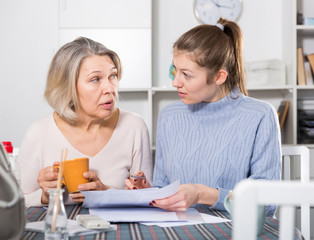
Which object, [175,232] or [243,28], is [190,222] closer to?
[175,232]

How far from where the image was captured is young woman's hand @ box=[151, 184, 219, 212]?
1.33 m

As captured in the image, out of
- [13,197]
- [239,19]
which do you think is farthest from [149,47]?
[13,197]

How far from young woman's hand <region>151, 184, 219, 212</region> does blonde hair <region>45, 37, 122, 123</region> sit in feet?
2.00

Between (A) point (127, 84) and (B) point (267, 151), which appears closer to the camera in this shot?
(B) point (267, 151)

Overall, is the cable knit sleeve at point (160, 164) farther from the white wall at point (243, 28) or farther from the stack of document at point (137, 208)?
the white wall at point (243, 28)

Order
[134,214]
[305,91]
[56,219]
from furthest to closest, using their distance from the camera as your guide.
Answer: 1. [305,91]
2. [134,214]
3. [56,219]

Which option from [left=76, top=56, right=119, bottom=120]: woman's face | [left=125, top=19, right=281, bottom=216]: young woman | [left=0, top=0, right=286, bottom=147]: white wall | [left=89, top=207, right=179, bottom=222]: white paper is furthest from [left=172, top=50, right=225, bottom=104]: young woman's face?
[left=0, top=0, right=286, bottom=147]: white wall

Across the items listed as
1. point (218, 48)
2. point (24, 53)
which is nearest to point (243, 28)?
point (24, 53)

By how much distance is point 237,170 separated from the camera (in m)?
1.69

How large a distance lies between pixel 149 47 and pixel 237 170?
6.27 ft

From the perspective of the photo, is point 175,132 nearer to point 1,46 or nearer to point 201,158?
point 201,158

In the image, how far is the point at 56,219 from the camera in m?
1.01

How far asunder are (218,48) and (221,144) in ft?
1.14

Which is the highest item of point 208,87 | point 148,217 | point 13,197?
point 208,87
